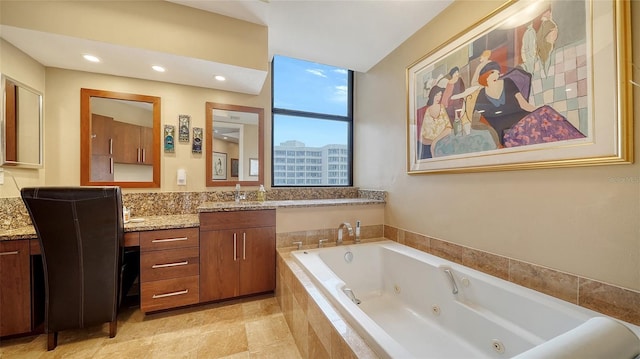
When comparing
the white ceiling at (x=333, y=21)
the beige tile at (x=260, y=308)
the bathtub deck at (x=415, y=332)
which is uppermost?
the white ceiling at (x=333, y=21)

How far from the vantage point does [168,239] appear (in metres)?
1.83

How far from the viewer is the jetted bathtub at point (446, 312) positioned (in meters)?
0.80

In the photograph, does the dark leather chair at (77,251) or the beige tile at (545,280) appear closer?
the beige tile at (545,280)

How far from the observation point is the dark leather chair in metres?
1.40

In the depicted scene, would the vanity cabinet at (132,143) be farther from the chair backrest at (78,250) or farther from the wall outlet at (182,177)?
the chair backrest at (78,250)

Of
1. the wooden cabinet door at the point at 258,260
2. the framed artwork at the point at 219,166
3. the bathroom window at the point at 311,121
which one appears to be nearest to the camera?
the wooden cabinet door at the point at 258,260

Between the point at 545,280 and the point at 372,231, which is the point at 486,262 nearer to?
the point at 545,280

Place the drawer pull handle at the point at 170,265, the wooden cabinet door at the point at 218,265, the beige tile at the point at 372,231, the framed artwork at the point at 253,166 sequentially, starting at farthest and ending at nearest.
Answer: the framed artwork at the point at 253,166 < the beige tile at the point at 372,231 < the wooden cabinet door at the point at 218,265 < the drawer pull handle at the point at 170,265

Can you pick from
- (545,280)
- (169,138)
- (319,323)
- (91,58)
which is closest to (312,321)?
(319,323)

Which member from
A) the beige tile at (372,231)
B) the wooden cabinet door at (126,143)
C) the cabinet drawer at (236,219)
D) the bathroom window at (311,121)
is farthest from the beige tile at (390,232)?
the wooden cabinet door at (126,143)

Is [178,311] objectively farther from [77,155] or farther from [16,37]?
[16,37]

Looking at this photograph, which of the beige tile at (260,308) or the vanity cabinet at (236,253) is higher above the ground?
the vanity cabinet at (236,253)

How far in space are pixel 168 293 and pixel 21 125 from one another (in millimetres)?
1782

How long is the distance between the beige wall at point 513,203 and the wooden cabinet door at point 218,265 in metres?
1.62
